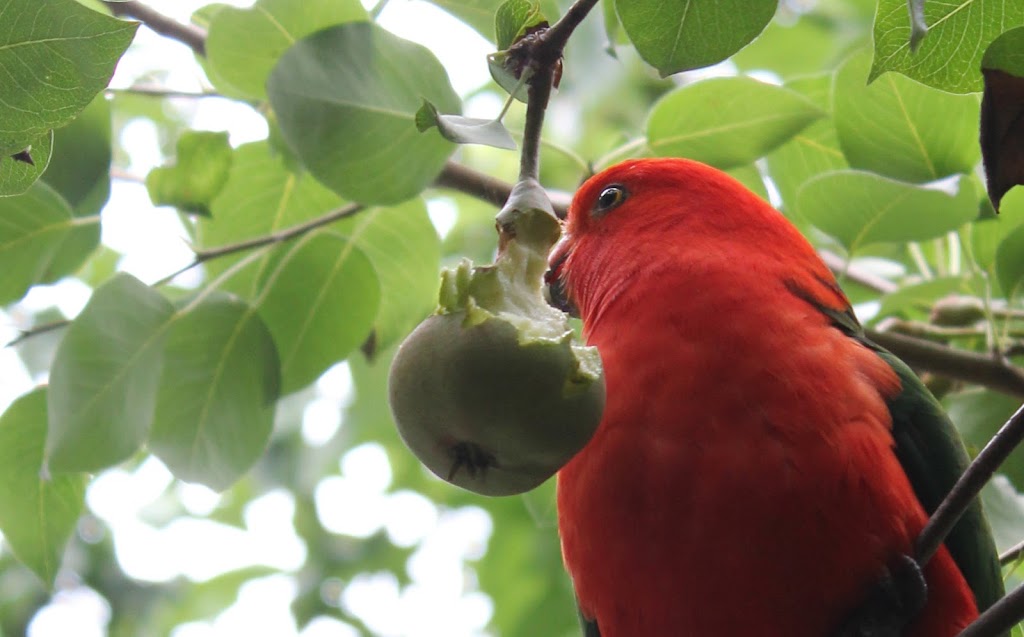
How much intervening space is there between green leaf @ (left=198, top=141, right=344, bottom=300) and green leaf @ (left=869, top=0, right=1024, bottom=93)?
1.31m

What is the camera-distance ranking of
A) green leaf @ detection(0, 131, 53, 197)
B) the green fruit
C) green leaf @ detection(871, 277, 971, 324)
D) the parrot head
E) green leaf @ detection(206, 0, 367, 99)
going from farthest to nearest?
green leaf @ detection(871, 277, 971, 324), the parrot head, green leaf @ detection(206, 0, 367, 99), green leaf @ detection(0, 131, 53, 197), the green fruit

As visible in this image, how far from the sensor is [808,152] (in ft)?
7.80

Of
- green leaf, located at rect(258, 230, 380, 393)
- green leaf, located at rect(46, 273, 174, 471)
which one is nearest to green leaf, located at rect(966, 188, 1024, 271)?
green leaf, located at rect(258, 230, 380, 393)

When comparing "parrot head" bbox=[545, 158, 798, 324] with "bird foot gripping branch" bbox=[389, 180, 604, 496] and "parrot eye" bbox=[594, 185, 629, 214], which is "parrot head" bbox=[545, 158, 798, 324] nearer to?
"parrot eye" bbox=[594, 185, 629, 214]

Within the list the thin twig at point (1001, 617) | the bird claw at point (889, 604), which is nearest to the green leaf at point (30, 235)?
the bird claw at point (889, 604)

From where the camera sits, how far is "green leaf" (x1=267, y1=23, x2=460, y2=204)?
167 centimetres

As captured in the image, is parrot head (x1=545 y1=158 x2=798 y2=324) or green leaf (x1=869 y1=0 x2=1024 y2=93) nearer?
green leaf (x1=869 y1=0 x2=1024 y2=93)

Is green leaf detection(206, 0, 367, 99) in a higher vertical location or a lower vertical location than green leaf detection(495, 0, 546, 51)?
lower

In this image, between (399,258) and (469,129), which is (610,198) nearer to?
(399,258)

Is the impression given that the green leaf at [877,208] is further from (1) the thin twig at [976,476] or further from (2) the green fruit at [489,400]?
(2) the green fruit at [489,400]

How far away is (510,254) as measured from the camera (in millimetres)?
1195

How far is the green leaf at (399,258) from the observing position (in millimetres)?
2318

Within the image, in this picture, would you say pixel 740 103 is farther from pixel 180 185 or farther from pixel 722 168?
pixel 180 185

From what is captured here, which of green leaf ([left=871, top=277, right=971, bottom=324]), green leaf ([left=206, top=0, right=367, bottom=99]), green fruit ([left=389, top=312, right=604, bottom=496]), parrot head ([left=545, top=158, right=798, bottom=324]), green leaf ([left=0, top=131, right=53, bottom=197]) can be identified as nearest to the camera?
green fruit ([left=389, top=312, right=604, bottom=496])
